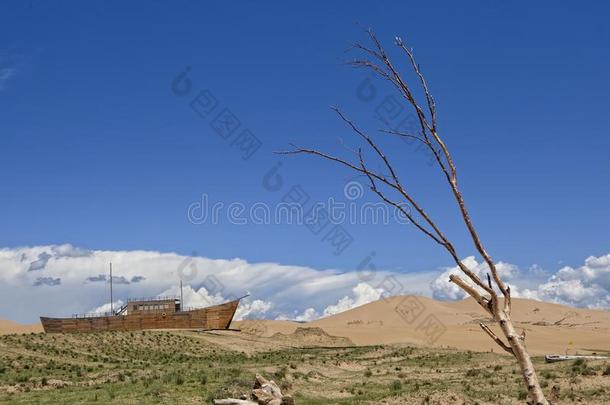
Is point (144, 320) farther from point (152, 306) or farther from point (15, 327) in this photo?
point (15, 327)

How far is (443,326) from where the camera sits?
293 feet

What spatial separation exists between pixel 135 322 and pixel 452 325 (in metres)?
48.2

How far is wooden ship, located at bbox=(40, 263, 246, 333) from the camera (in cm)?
6356

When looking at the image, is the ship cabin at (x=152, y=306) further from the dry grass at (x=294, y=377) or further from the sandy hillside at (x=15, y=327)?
the sandy hillside at (x=15, y=327)

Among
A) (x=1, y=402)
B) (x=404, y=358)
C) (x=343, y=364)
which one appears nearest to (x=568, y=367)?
(x=343, y=364)

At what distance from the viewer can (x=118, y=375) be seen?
3105 centimetres

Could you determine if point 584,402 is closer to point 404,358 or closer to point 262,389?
point 262,389

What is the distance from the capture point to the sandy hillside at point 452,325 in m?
68.6

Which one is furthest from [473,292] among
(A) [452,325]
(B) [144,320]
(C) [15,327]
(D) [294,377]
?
(C) [15,327]

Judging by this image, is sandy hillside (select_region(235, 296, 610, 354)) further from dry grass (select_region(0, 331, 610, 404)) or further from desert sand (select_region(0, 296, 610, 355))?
dry grass (select_region(0, 331, 610, 404))

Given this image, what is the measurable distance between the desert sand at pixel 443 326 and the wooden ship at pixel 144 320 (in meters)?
7.97

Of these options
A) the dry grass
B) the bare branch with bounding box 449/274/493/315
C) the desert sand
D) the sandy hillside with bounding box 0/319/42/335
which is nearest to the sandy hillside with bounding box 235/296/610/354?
the desert sand

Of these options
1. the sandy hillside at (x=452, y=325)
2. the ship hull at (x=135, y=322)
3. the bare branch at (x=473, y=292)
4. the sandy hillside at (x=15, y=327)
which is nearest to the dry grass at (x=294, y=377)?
Result: the ship hull at (x=135, y=322)

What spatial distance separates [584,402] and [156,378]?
A: 1694cm
